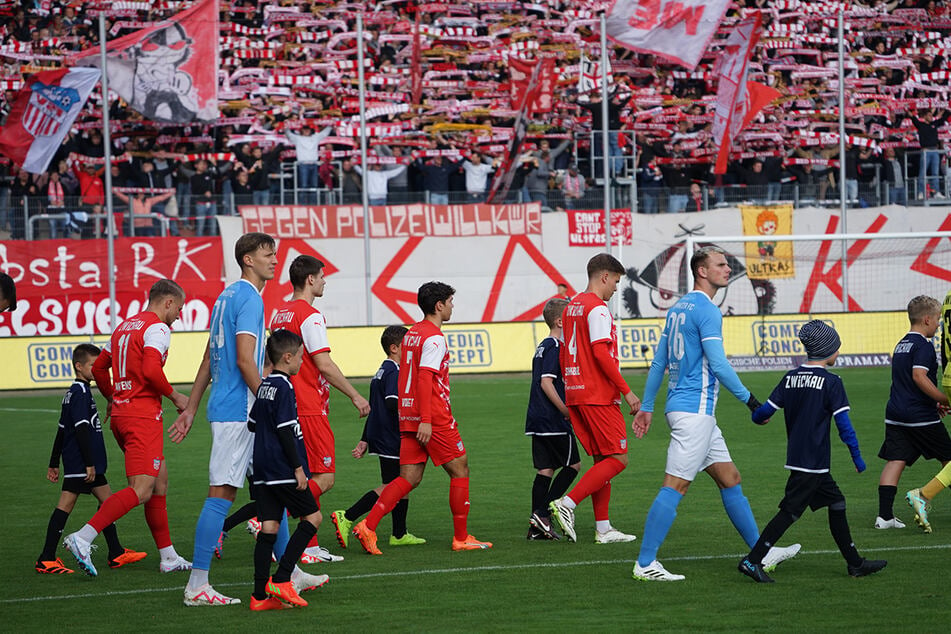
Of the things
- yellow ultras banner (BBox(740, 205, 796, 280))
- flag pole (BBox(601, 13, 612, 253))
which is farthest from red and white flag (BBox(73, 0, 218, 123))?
yellow ultras banner (BBox(740, 205, 796, 280))

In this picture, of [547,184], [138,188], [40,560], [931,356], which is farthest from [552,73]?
[40,560]

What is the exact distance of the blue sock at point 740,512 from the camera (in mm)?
8203

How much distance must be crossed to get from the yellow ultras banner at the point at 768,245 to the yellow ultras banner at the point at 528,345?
3.26 metres

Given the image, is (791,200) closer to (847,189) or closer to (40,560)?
(847,189)

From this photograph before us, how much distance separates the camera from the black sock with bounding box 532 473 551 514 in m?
10.0

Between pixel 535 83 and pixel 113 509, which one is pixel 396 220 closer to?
pixel 535 83

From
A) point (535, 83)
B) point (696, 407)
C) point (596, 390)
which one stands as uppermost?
point (535, 83)

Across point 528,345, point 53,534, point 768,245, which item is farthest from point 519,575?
point 768,245

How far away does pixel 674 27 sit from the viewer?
28.3 meters

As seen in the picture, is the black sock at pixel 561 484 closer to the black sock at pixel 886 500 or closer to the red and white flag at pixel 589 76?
the black sock at pixel 886 500

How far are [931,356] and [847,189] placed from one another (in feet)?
69.2

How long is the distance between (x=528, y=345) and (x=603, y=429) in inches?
642

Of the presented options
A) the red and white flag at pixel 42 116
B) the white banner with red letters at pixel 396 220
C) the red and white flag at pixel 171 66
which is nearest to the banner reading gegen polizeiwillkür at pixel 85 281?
the white banner with red letters at pixel 396 220

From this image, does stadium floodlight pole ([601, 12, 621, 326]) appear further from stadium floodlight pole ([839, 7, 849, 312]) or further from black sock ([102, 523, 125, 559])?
black sock ([102, 523, 125, 559])
